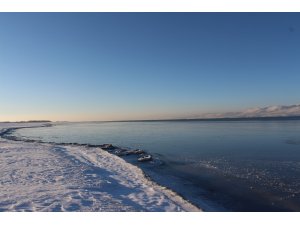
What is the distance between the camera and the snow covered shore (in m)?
9.48

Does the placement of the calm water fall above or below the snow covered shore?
below

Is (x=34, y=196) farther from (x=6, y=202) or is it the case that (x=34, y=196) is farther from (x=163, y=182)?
(x=163, y=182)

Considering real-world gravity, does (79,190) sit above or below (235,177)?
above

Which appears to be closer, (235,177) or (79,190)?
(79,190)

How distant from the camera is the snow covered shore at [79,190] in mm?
9477

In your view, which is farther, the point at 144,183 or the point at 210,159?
the point at 210,159

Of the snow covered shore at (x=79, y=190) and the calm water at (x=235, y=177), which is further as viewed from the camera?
the calm water at (x=235, y=177)

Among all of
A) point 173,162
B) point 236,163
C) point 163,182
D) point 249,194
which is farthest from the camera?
point 173,162

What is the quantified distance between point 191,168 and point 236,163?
344 cm

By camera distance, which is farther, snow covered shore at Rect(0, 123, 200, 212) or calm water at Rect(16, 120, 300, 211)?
calm water at Rect(16, 120, 300, 211)

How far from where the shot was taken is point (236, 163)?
19531 millimetres

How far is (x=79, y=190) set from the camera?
11.4 metres

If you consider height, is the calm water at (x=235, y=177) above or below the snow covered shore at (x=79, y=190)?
below

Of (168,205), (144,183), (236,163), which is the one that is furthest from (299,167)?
(168,205)
